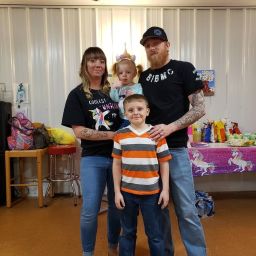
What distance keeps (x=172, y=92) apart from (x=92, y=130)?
1.88 feet

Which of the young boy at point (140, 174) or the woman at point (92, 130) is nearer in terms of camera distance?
the young boy at point (140, 174)

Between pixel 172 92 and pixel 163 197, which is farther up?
pixel 172 92

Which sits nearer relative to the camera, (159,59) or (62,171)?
(159,59)

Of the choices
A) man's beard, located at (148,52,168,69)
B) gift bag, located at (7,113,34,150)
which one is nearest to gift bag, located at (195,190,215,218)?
man's beard, located at (148,52,168,69)

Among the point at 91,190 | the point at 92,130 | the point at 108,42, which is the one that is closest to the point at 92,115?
the point at 92,130

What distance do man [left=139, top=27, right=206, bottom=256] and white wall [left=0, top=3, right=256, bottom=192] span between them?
7.32 feet

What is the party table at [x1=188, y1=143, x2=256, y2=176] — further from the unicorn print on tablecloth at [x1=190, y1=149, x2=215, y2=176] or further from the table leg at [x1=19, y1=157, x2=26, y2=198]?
the table leg at [x1=19, y1=157, x2=26, y2=198]

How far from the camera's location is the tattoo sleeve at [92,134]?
1875 mm

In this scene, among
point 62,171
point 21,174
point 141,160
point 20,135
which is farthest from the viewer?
point 62,171

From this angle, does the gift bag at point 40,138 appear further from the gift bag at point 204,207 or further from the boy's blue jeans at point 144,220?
the boy's blue jeans at point 144,220

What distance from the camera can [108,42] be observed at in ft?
13.1

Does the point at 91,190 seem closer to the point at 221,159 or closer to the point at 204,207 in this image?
the point at 204,207

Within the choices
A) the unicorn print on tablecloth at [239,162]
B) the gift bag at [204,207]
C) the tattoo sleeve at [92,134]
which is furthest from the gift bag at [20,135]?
the unicorn print on tablecloth at [239,162]

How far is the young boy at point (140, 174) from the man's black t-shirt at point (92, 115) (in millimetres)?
228
